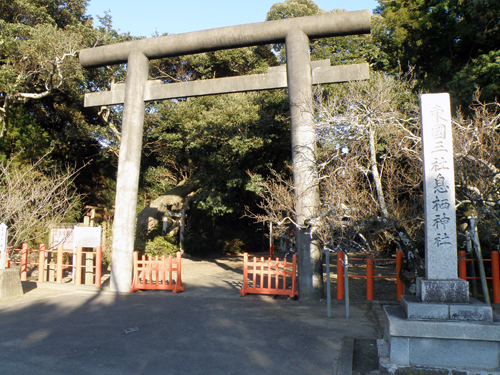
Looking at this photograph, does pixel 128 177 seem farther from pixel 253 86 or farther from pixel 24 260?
pixel 24 260

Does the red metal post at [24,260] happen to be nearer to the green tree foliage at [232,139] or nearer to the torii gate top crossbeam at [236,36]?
the torii gate top crossbeam at [236,36]

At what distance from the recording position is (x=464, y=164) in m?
6.71

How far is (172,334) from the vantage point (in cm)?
599

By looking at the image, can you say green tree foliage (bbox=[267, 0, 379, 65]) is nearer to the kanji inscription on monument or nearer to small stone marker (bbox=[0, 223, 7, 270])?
the kanji inscription on monument

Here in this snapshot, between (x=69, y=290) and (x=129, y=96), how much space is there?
16.9 feet

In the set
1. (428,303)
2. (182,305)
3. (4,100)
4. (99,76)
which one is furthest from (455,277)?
(99,76)

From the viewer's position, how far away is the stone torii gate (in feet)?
27.3

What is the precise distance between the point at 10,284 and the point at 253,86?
7.16m

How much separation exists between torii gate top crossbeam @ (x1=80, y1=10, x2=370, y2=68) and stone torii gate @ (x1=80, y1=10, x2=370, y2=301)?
0.02 m

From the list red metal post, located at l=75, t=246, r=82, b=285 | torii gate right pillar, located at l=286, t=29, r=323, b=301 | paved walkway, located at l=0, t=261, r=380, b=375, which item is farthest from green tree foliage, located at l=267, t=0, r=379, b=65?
red metal post, located at l=75, t=246, r=82, b=285

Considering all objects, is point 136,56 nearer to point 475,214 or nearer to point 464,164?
point 464,164

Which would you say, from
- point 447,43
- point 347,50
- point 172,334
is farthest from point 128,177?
point 447,43

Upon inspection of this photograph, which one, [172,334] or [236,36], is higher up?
[236,36]

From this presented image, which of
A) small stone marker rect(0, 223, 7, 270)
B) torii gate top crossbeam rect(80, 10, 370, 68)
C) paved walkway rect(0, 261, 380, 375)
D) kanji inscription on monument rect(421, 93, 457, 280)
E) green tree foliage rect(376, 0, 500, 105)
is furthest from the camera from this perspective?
green tree foliage rect(376, 0, 500, 105)
